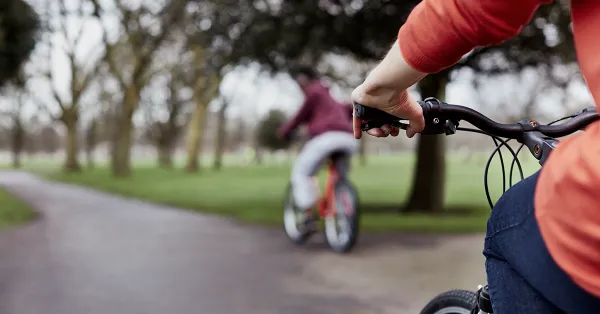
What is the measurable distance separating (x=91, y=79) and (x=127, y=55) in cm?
313

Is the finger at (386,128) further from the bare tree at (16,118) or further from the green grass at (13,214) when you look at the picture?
the bare tree at (16,118)

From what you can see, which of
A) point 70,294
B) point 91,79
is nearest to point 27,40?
point 91,79

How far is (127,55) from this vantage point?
34.9m

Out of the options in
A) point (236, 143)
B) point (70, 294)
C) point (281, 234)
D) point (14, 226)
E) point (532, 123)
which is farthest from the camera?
point (236, 143)

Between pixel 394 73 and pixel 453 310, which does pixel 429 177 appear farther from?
pixel 394 73

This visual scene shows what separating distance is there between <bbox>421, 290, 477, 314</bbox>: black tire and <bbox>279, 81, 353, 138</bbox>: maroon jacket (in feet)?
17.7

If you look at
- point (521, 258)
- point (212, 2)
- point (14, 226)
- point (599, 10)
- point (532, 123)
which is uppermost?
point (212, 2)

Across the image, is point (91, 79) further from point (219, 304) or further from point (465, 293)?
point (465, 293)

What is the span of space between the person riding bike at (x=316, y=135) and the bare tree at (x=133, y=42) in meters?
→ 17.4

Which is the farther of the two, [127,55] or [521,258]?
[127,55]

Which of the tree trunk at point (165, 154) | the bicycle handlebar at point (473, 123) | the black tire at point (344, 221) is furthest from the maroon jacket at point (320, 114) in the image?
the tree trunk at point (165, 154)

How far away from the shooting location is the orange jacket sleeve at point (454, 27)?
122 centimetres

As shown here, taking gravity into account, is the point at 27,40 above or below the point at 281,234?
above

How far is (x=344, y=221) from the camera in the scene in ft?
24.7
